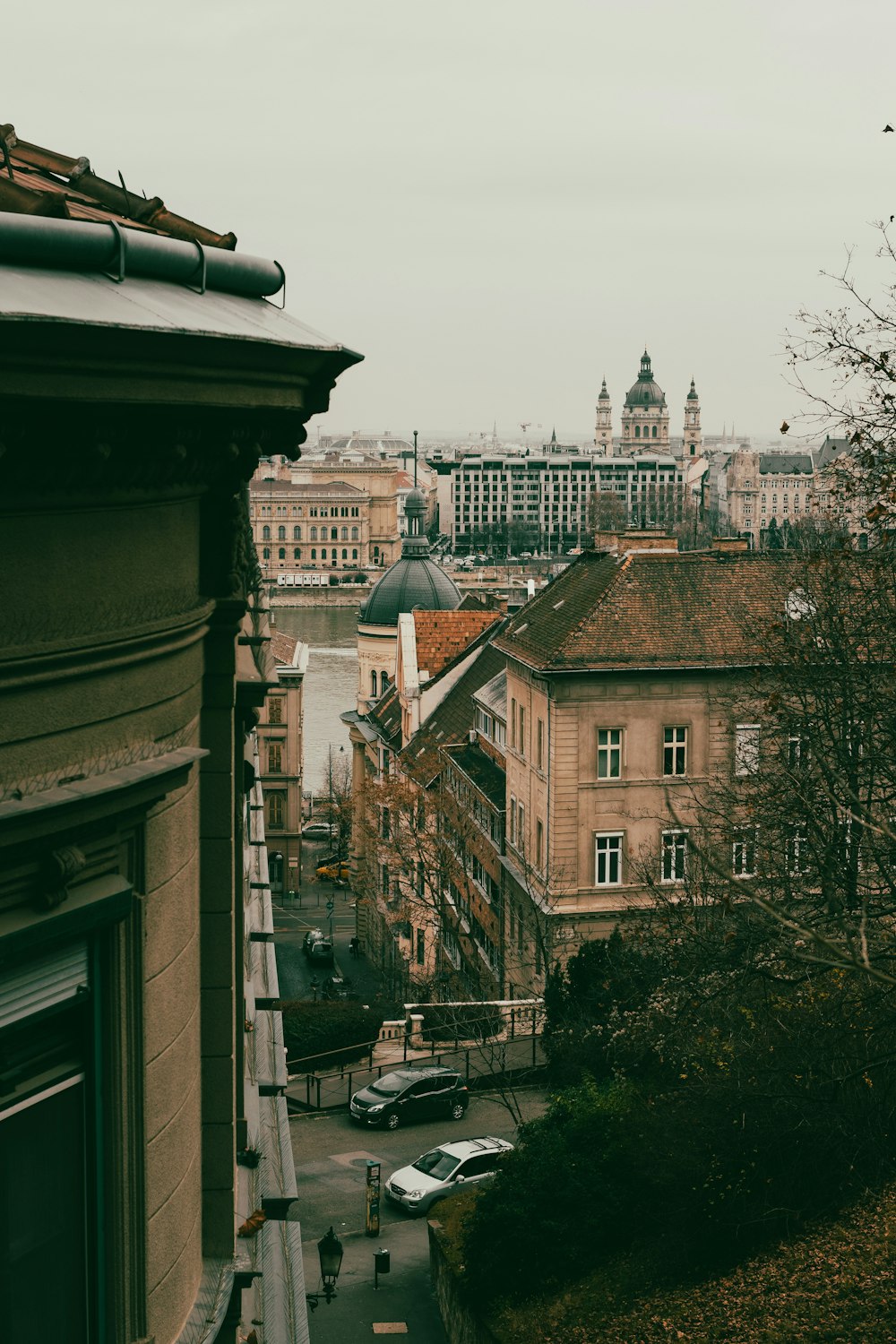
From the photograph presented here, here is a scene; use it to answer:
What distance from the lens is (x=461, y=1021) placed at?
99.8 feet

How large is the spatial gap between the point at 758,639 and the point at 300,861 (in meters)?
43.2

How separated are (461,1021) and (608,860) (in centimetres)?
471

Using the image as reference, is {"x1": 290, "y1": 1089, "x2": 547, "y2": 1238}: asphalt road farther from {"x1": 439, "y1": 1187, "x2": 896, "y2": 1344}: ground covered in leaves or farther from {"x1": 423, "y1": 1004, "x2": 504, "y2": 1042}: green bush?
{"x1": 439, "y1": 1187, "x2": 896, "y2": 1344}: ground covered in leaves

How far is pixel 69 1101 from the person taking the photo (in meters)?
4.09

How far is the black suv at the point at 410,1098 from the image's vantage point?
27781 mm

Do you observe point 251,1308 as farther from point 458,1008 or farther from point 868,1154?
point 458,1008

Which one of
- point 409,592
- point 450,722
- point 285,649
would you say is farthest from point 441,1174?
point 285,649

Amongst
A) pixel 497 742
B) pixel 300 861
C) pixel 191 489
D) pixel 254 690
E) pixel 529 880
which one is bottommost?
pixel 300 861

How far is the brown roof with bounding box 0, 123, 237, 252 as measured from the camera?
414cm

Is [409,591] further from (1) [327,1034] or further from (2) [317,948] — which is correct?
(1) [327,1034]

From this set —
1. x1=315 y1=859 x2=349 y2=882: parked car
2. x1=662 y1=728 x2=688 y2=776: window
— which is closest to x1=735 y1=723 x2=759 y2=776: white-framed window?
x1=662 y1=728 x2=688 y2=776: window

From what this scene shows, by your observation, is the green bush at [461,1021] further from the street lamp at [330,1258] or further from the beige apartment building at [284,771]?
the beige apartment building at [284,771]

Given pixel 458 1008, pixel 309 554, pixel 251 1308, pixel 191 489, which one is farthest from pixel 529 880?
pixel 309 554

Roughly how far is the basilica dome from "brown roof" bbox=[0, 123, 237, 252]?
48.4 metres
